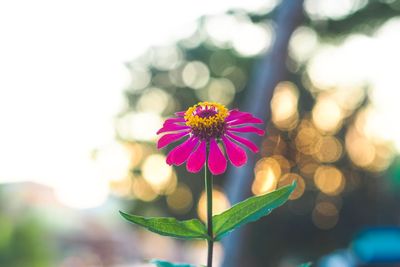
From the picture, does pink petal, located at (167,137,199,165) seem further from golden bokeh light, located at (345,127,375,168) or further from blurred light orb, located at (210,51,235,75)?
golden bokeh light, located at (345,127,375,168)

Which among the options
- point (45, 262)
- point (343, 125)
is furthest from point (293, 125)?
point (45, 262)

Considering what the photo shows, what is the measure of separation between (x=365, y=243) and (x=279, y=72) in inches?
122

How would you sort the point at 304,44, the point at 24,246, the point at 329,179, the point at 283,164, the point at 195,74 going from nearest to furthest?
the point at 24,246 → the point at 304,44 → the point at 283,164 → the point at 329,179 → the point at 195,74

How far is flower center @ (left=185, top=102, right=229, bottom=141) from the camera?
3.11 feet

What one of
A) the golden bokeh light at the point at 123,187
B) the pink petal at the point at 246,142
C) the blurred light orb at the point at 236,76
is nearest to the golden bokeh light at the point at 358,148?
the blurred light orb at the point at 236,76

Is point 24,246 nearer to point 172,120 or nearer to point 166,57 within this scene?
point 172,120

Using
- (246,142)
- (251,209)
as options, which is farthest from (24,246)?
(251,209)

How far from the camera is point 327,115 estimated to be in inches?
577

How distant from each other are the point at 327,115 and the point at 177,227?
14139mm

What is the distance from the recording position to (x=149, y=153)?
15.3m

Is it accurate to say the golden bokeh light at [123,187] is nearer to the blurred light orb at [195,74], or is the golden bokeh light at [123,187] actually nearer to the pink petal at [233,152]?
the blurred light orb at [195,74]

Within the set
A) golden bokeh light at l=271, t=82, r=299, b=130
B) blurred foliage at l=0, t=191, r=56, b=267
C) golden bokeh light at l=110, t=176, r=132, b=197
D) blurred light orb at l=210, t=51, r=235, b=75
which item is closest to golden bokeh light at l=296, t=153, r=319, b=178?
golden bokeh light at l=271, t=82, r=299, b=130

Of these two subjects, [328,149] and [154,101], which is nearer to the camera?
[328,149]

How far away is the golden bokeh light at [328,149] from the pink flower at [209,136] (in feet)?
45.4
